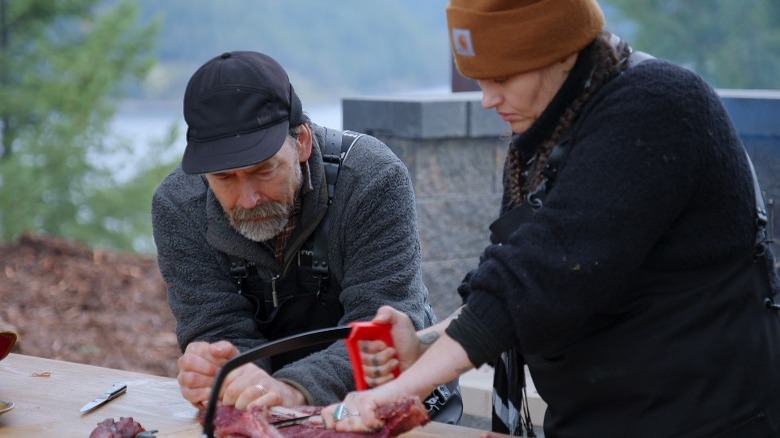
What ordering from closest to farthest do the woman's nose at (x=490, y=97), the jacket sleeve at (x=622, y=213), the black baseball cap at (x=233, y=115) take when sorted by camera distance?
the jacket sleeve at (x=622, y=213)
the woman's nose at (x=490, y=97)
the black baseball cap at (x=233, y=115)

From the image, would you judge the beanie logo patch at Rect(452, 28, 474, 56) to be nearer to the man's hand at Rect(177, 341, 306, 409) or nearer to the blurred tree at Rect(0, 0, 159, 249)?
the man's hand at Rect(177, 341, 306, 409)

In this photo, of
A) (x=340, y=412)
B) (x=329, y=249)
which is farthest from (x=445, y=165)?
(x=340, y=412)

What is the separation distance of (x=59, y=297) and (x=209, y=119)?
5225mm

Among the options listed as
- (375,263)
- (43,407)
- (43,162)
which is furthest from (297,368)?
(43,162)

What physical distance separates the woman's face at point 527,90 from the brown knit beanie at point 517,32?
0.05 metres

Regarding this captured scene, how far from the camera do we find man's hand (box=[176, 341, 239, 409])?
2822mm

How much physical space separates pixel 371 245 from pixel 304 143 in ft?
1.22

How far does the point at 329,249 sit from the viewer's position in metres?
3.19

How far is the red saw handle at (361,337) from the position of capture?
95.9 inches

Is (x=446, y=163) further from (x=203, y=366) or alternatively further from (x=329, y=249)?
(x=203, y=366)

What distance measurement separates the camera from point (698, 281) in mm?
2182

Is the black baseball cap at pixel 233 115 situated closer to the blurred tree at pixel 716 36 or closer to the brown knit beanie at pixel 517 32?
the brown knit beanie at pixel 517 32

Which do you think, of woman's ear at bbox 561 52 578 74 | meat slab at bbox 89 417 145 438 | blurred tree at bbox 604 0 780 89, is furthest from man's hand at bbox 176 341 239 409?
blurred tree at bbox 604 0 780 89

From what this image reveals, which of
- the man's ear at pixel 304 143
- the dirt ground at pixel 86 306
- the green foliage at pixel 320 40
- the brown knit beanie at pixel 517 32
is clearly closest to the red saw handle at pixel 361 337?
the brown knit beanie at pixel 517 32
